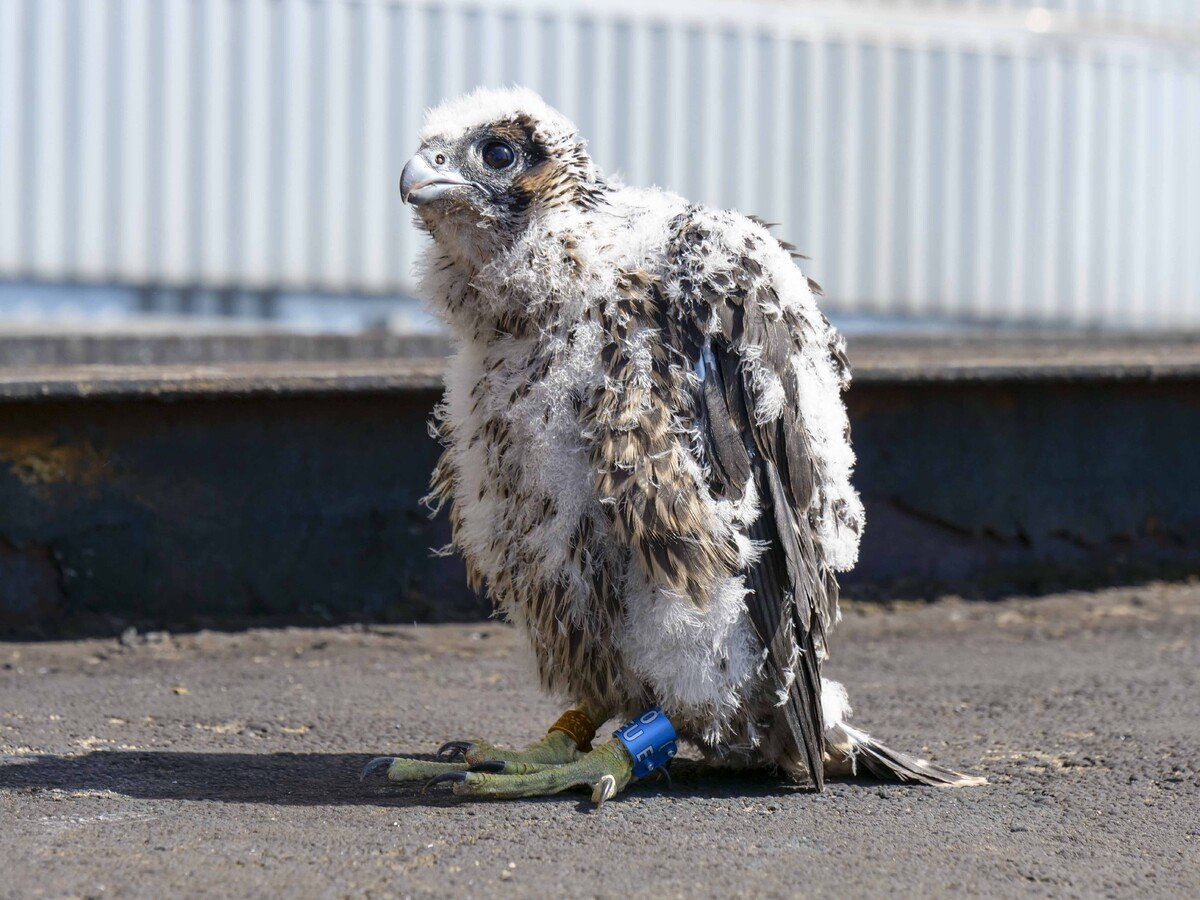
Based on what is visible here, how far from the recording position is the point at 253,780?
3236 mm

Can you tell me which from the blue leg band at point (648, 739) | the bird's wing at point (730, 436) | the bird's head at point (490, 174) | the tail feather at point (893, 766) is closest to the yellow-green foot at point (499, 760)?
the blue leg band at point (648, 739)

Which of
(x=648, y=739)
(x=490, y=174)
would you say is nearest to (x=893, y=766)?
(x=648, y=739)

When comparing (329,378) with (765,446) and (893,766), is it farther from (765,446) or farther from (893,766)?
(893,766)

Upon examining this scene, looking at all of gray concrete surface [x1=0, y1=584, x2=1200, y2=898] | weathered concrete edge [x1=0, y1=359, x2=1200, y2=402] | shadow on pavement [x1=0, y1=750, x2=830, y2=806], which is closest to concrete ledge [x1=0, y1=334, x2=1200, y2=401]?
weathered concrete edge [x1=0, y1=359, x2=1200, y2=402]

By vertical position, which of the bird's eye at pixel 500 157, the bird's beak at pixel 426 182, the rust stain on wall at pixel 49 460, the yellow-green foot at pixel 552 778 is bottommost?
the yellow-green foot at pixel 552 778

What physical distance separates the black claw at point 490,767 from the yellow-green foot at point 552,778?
22 millimetres

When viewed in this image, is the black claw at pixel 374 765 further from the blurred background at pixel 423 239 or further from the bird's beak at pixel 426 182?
the blurred background at pixel 423 239

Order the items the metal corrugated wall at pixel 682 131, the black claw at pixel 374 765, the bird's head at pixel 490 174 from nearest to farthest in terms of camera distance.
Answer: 1. the bird's head at pixel 490 174
2. the black claw at pixel 374 765
3. the metal corrugated wall at pixel 682 131

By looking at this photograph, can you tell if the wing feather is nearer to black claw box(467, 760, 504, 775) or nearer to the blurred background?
black claw box(467, 760, 504, 775)

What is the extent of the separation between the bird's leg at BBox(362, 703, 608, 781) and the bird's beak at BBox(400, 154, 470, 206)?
117 cm

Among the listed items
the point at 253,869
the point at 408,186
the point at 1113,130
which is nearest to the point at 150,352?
the point at 408,186

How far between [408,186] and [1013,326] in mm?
8180

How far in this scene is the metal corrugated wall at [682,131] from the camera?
8.75 meters

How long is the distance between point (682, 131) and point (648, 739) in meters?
7.18
